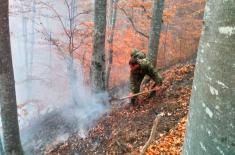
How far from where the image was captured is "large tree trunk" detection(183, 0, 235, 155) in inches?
32.6

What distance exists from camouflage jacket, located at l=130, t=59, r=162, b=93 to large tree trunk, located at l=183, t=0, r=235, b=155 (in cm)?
682

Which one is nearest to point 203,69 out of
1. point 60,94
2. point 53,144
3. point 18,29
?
point 53,144

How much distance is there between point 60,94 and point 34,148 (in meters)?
14.0

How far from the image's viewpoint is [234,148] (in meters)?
0.86

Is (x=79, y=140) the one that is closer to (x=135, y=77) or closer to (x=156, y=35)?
(x=135, y=77)

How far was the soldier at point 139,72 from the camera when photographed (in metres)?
7.85

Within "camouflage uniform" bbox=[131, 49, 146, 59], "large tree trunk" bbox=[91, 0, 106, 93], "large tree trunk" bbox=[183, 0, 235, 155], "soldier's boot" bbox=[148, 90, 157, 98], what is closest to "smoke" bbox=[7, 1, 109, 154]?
"large tree trunk" bbox=[91, 0, 106, 93]

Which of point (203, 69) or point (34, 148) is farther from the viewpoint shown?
point (34, 148)

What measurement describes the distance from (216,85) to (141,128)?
6362 mm

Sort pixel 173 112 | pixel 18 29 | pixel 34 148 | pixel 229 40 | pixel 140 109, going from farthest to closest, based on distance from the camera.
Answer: pixel 18 29 → pixel 34 148 → pixel 140 109 → pixel 173 112 → pixel 229 40

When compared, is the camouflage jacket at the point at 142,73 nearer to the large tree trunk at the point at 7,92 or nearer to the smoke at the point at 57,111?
the smoke at the point at 57,111

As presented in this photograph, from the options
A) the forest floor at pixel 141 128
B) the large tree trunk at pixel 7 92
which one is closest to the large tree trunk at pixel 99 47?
the forest floor at pixel 141 128

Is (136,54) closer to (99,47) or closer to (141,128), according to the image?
(99,47)

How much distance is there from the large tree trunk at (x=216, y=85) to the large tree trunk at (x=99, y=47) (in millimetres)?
7643
